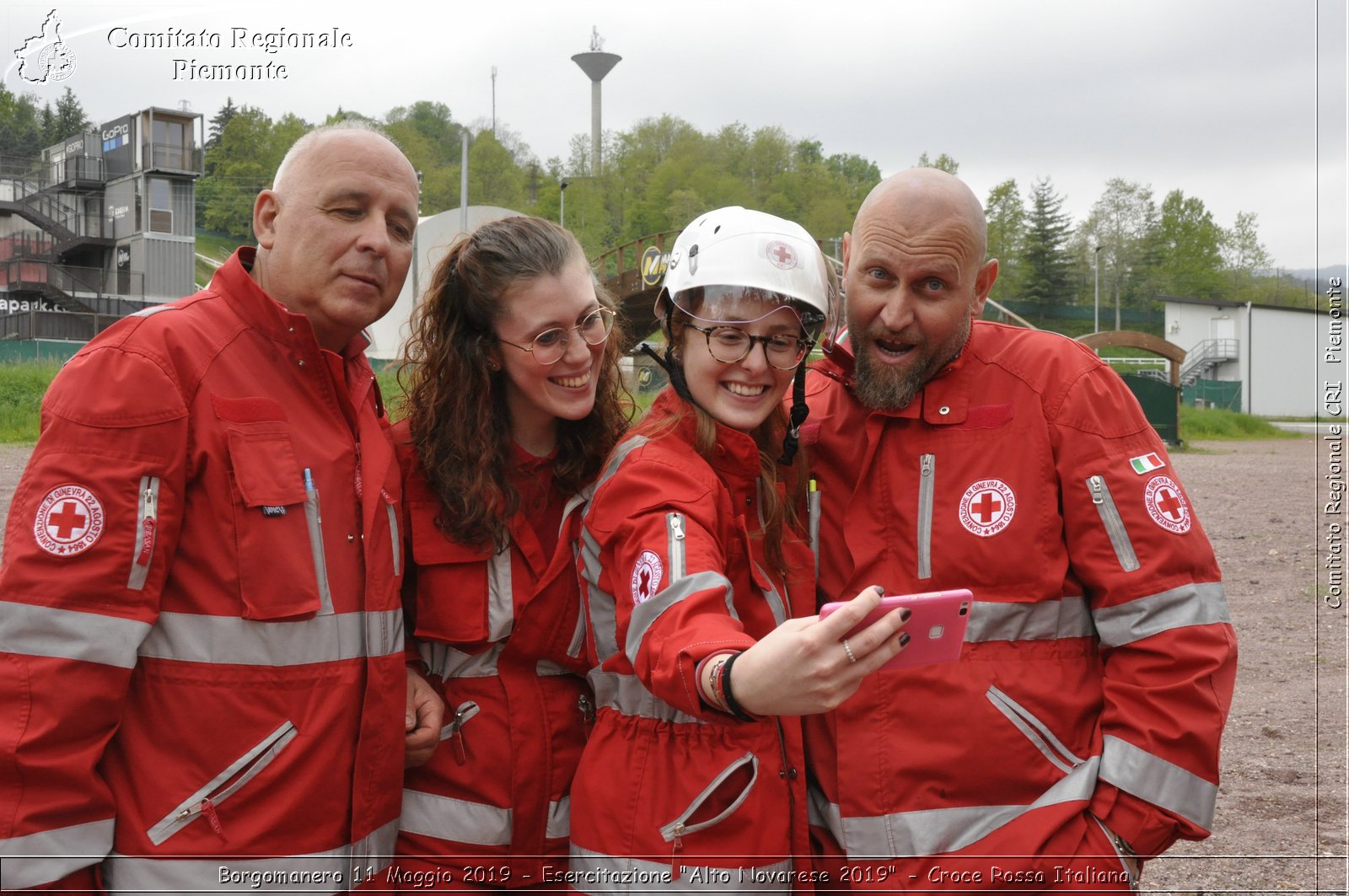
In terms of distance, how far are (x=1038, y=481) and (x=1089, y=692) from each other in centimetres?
67

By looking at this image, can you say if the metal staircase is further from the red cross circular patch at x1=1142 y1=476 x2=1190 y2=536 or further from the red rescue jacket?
the red rescue jacket

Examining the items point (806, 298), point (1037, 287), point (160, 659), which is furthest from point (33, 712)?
point (1037, 287)

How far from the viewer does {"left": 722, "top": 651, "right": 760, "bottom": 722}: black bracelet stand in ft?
8.18

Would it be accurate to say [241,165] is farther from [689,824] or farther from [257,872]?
[689,824]

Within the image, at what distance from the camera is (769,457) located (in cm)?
356

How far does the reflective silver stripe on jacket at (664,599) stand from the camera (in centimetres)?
279

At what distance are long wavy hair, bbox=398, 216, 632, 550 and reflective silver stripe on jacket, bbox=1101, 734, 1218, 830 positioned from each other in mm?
1959

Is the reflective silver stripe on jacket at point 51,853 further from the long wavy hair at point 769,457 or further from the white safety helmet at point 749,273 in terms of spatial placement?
the white safety helmet at point 749,273

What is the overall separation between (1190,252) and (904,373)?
73.6 m

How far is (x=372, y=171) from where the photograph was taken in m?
3.55

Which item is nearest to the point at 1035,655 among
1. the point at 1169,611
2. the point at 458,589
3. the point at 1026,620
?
the point at 1026,620

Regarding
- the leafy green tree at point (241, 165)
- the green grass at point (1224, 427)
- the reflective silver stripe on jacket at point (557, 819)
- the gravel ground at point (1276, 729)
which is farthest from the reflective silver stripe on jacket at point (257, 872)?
the green grass at point (1224, 427)

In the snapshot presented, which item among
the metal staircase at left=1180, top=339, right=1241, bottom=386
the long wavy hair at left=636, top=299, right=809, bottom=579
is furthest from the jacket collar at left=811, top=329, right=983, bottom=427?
the metal staircase at left=1180, top=339, right=1241, bottom=386

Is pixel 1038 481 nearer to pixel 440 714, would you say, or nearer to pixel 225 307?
pixel 440 714
